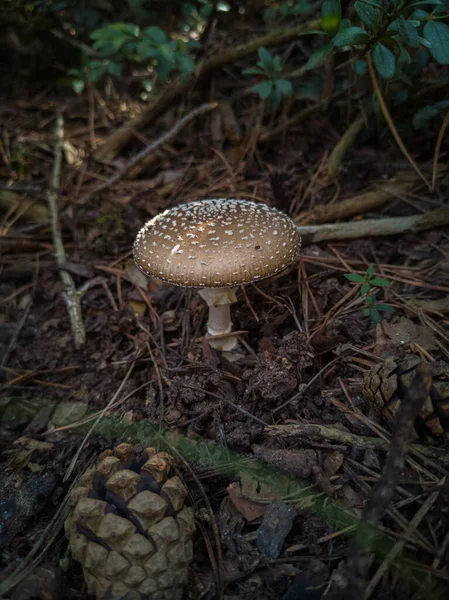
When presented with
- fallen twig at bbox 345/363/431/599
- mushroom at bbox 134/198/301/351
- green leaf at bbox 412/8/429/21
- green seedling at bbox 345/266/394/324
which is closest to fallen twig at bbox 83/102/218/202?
mushroom at bbox 134/198/301/351

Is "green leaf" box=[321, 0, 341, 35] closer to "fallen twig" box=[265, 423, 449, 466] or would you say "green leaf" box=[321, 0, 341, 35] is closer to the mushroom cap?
the mushroom cap

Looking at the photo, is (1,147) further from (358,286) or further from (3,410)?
(358,286)

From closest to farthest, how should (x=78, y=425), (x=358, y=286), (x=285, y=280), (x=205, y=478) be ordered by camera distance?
1. (x=205, y=478)
2. (x=78, y=425)
3. (x=358, y=286)
4. (x=285, y=280)

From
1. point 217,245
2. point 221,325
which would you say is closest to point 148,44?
point 217,245

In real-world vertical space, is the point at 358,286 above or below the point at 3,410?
above

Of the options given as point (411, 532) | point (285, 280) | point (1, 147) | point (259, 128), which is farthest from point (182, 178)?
point (411, 532)

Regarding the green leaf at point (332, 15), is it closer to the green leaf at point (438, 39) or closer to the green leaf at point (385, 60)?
the green leaf at point (385, 60)
